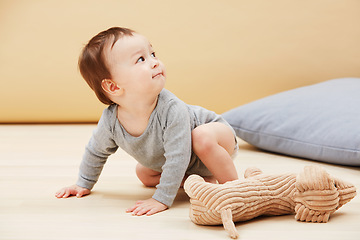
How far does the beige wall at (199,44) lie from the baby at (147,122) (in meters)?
1.09

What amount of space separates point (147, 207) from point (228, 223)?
234 millimetres

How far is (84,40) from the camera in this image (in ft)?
7.34

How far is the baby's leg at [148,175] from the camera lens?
1.29 metres

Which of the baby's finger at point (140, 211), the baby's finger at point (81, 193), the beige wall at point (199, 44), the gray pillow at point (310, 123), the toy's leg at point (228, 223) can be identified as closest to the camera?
the toy's leg at point (228, 223)

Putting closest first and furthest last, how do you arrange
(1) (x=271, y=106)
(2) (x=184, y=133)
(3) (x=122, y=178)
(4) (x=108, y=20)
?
1. (2) (x=184, y=133)
2. (3) (x=122, y=178)
3. (1) (x=271, y=106)
4. (4) (x=108, y=20)

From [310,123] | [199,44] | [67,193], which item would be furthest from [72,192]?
[199,44]

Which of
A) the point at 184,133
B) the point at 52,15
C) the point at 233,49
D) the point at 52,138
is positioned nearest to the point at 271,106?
the point at 233,49

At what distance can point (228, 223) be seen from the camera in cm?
91

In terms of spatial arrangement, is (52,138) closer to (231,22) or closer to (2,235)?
(231,22)

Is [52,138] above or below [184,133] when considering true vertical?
below

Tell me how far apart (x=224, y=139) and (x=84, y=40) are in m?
1.24

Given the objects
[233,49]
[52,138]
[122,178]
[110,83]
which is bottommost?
[52,138]

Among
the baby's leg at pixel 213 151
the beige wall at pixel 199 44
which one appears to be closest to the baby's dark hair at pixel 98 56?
the baby's leg at pixel 213 151

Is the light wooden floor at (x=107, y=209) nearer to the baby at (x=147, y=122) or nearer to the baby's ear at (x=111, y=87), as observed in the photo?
the baby at (x=147, y=122)
